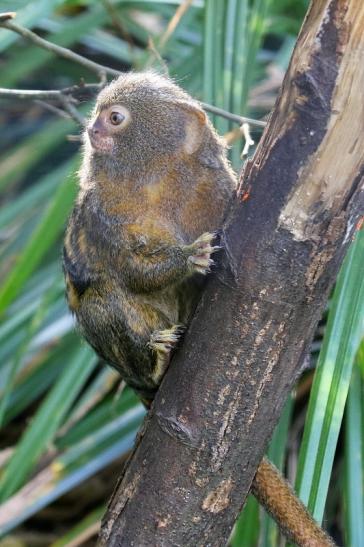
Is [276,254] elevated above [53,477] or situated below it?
above

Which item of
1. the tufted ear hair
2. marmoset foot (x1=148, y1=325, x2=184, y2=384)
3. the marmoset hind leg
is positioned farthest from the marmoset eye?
marmoset foot (x1=148, y1=325, x2=184, y2=384)

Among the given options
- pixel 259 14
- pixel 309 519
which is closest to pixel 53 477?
pixel 309 519

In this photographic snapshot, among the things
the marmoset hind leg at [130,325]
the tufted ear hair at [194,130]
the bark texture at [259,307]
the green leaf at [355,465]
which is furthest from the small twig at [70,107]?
the green leaf at [355,465]

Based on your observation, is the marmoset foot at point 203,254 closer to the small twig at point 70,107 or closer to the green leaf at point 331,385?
the green leaf at point 331,385

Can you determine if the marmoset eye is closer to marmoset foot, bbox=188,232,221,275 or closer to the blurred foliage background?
the blurred foliage background

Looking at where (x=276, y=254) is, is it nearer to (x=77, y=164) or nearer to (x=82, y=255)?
(x=82, y=255)

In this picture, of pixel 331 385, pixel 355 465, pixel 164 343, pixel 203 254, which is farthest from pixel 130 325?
pixel 355 465

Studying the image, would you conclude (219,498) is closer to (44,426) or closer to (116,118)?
(116,118)
